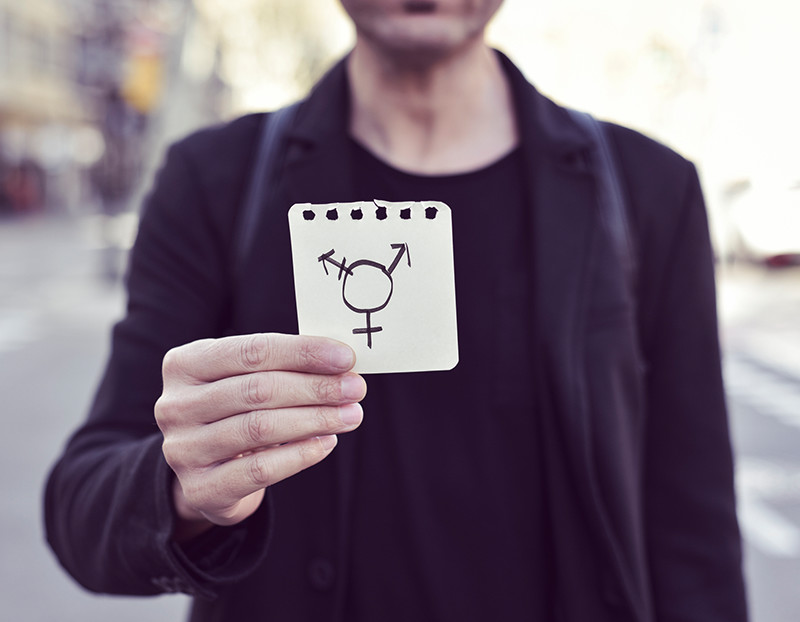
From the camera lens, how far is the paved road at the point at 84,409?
4145 millimetres

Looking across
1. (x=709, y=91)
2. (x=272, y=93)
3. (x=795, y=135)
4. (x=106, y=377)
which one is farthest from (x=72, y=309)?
(x=795, y=135)

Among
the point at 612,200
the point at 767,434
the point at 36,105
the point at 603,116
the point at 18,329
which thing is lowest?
the point at 767,434

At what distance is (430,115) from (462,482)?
641 mm

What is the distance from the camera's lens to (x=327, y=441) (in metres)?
1.02

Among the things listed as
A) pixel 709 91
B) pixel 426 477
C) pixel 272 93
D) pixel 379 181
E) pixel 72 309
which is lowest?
pixel 426 477

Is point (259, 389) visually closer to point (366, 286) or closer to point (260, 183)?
point (366, 286)

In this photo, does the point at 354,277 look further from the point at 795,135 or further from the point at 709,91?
the point at 795,135

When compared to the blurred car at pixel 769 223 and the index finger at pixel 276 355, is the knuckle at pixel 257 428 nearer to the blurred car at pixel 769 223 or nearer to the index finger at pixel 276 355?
the index finger at pixel 276 355

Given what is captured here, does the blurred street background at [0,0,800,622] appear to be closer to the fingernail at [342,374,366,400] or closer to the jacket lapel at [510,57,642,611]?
the jacket lapel at [510,57,642,611]

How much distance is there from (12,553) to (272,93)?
1447cm

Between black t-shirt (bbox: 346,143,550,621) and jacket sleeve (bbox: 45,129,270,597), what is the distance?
0.28 m

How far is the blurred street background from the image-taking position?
476 cm

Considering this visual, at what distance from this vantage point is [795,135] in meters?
16.2

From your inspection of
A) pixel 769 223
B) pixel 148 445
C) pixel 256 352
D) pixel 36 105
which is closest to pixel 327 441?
pixel 256 352
